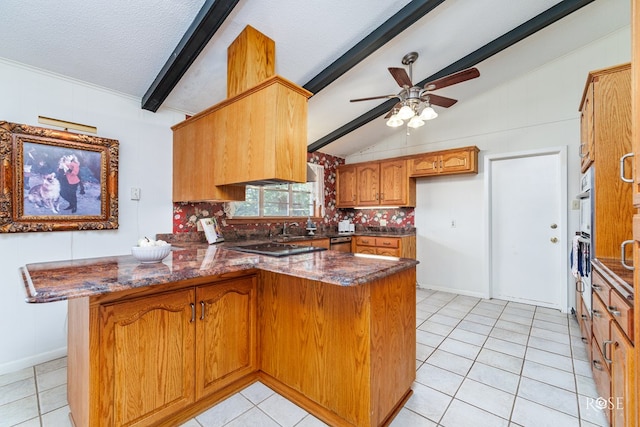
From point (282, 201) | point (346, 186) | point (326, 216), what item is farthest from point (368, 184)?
point (282, 201)

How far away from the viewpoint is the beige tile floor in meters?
1.61

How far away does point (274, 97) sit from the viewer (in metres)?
1.89

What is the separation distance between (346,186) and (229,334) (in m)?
3.70

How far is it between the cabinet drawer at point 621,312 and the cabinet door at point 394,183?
3.11m

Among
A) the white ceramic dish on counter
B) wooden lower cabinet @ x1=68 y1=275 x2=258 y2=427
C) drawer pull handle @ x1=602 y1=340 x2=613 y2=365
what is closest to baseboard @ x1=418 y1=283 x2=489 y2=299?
drawer pull handle @ x1=602 y1=340 x2=613 y2=365

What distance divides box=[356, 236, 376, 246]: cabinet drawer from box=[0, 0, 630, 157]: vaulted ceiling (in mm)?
2143

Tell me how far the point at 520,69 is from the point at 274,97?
3.45 m

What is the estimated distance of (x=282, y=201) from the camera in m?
4.32

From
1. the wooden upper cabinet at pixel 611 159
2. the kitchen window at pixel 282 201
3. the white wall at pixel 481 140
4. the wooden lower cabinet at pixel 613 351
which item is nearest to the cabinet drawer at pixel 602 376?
the wooden lower cabinet at pixel 613 351

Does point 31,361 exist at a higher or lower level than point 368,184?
lower

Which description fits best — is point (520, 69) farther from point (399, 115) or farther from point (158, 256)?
point (158, 256)

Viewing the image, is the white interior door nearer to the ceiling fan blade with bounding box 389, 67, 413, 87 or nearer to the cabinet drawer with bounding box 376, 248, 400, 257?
the cabinet drawer with bounding box 376, 248, 400, 257

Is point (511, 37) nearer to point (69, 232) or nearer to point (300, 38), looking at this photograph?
point (300, 38)

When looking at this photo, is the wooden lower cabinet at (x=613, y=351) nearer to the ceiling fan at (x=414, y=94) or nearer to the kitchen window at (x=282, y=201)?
the ceiling fan at (x=414, y=94)
